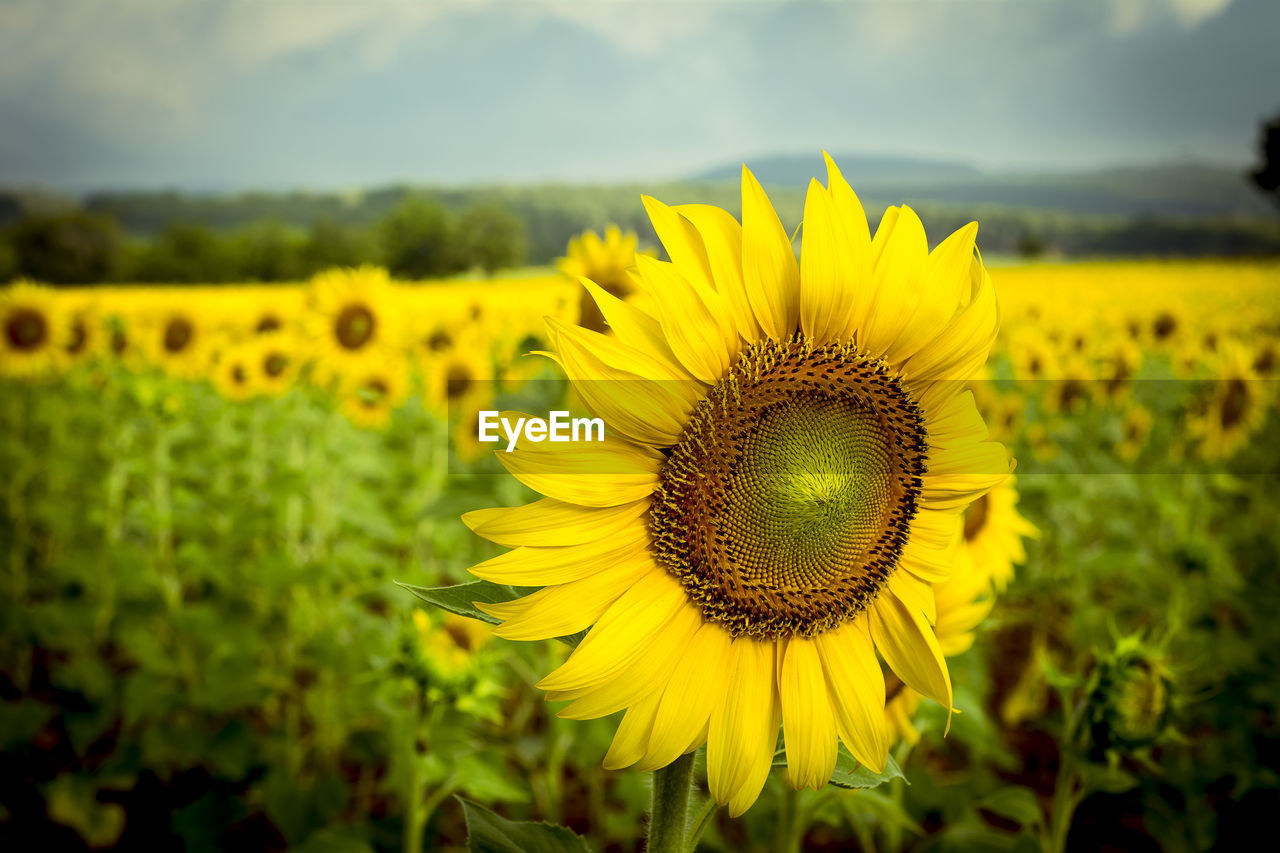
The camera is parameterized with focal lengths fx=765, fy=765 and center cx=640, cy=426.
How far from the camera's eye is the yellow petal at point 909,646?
0.88 meters

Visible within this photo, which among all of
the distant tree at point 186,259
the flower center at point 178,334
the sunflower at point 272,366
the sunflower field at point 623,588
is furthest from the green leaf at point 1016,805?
the distant tree at point 186,259

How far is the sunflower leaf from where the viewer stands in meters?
0.84

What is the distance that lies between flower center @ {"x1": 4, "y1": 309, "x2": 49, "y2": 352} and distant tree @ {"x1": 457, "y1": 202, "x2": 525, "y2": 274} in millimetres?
38293

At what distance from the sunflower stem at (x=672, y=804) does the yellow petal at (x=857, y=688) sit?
0.20 metres

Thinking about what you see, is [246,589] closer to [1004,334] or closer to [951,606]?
[951,606]

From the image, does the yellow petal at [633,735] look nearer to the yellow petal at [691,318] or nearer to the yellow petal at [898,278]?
the yellow petal at [691,318]

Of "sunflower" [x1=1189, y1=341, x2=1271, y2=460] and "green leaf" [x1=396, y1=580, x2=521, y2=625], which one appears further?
"sunflower" [x1=1189, y1=341, x2=1271, y2=460]

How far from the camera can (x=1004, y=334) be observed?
35.8 feet

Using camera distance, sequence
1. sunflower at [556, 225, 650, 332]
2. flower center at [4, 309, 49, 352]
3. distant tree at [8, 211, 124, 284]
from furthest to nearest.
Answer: distant tree at [8, 211, 124, 284] → flower center at [4, 309, 49, 352] → sunflower at [556, 225, 650, 332]

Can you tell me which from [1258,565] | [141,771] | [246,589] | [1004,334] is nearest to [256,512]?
[246,589]

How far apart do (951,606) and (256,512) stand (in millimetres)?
3014

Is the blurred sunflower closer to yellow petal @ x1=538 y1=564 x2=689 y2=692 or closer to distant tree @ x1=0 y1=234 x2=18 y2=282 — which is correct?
yellow petal @ x1=538 y1=564 x2=689 y2=692

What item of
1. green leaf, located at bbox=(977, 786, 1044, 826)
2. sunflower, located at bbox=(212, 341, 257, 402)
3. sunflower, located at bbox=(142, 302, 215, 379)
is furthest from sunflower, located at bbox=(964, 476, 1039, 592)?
sunflower, located at bbox=(142, 302, 215, 379)

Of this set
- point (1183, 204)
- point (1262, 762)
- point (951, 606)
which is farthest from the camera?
point (1183, 204)
